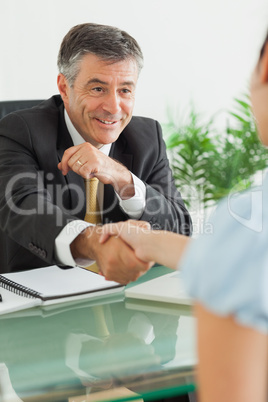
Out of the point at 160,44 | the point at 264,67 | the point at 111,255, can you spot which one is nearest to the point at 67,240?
the point at 111,255

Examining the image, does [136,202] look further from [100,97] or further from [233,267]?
[233,267]

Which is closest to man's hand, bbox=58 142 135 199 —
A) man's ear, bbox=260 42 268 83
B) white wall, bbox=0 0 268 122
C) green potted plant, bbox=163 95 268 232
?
man's ear, bbox=260 42 268 83

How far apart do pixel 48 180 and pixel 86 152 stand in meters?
0.20

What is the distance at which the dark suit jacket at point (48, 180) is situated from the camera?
76.1 inches

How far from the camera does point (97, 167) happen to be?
2129mm

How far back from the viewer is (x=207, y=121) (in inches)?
194

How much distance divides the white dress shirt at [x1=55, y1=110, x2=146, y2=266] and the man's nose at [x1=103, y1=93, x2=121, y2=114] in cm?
16

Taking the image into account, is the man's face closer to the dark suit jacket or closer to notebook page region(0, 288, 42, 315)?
the dark suit jacket

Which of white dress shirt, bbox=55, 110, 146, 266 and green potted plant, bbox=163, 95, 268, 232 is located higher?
green potted plant, bbox=163, 95, 268, 232

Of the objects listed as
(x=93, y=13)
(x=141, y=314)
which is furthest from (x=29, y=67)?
(x=141, y=314)

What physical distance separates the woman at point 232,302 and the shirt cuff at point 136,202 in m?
1.53

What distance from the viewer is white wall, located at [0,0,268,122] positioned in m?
4.50

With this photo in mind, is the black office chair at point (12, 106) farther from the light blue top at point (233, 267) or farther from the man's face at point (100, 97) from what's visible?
the light blue top at point (233, 267)

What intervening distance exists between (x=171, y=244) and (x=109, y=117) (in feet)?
3.62
